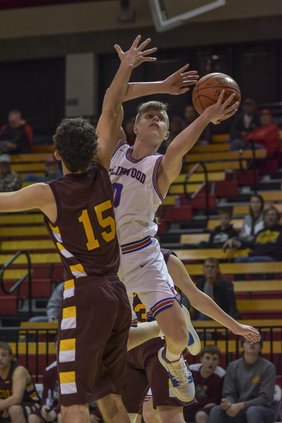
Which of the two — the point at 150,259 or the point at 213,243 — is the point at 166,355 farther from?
the point at 213,243

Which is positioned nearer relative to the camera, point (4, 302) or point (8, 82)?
point (4, 302)

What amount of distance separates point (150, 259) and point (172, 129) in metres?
10.3

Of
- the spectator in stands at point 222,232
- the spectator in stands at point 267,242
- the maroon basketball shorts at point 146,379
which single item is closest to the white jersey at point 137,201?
the maroon basketball shorts at point 146,379

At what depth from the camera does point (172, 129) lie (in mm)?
16281

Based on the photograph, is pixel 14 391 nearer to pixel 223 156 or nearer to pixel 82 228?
pixel 82 228

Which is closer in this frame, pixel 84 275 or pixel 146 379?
pixel 84 275

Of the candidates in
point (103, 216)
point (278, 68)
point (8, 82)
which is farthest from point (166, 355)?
point (8, 82)

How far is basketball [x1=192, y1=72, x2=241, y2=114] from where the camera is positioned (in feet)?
19.9

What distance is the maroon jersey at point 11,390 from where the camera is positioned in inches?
391

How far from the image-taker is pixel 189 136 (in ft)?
19.2

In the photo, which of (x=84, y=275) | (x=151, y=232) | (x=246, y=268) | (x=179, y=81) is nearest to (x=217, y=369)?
(x=246, y=268)

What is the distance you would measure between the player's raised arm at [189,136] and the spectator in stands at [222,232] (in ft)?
22.2

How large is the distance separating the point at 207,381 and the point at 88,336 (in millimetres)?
4796

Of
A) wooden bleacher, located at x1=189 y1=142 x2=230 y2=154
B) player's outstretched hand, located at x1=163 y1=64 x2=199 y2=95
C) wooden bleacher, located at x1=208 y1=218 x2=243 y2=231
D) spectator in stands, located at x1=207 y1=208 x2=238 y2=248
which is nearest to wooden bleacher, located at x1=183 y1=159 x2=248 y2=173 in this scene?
wooden bleacher, located at x1=189 y1=142 x2=230 y2=154
